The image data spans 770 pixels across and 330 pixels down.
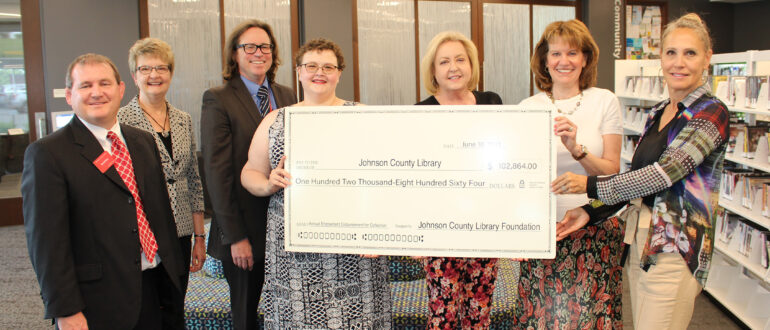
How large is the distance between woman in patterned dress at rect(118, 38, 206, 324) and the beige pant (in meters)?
1.91

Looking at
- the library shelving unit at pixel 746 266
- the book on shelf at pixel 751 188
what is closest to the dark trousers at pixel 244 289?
the library shelving unit at pixel 746 266

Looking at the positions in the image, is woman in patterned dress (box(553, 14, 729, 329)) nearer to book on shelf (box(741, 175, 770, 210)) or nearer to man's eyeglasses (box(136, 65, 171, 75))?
man's eyeglasses (box(136, 65, 171, 75))

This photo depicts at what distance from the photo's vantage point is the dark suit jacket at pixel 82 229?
1.85m

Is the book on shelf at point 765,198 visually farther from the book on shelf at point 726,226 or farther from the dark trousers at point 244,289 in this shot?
the dark trousers at point 244,289

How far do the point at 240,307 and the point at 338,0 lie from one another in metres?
5.93

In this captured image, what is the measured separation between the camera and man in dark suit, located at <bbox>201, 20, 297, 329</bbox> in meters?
2.44

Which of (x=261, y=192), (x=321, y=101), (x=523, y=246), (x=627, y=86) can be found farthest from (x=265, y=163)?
(x=627, y=86)

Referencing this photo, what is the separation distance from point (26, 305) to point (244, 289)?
8.70 feet

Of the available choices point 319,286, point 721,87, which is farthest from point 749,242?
point 319,286

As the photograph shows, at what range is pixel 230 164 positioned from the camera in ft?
8.05

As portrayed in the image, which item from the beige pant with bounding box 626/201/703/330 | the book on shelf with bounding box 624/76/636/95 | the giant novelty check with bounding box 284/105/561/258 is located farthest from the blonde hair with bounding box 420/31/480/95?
the book on shelf with bounding box 624/76/636/95

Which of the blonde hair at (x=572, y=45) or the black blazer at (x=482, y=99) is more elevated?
the blonde hair at (x=572, y=45)

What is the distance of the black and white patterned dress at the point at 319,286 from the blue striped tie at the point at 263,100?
0.43m

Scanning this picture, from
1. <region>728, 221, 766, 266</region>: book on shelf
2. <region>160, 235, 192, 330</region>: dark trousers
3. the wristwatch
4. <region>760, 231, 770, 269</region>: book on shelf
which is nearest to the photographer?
the wristwatch
